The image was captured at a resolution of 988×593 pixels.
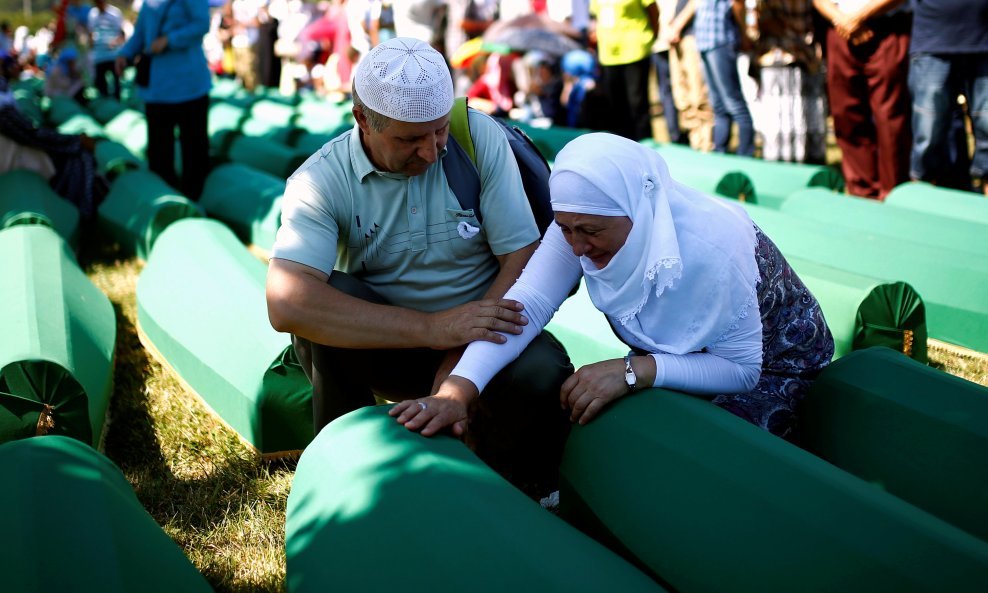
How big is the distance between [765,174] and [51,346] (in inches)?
165

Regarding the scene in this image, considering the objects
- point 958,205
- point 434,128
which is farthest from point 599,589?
point 958,205

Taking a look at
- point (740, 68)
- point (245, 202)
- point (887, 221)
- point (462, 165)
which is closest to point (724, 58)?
point (740, 68)

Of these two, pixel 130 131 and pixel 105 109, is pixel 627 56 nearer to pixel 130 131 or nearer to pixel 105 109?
pixel 130 131

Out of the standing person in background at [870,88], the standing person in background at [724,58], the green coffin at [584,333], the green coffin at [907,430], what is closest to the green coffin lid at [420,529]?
the green coffin at [907,430]

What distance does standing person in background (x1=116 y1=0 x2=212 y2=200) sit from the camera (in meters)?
6.37

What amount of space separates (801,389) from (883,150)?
3.73m

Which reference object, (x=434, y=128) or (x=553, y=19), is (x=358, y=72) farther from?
(x=553, y=19)

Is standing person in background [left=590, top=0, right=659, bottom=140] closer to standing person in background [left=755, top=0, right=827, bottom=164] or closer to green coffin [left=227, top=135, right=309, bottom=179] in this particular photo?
standing person in background [left=755, top=0, right=827, bottom=164]

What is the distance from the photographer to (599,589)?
172cm

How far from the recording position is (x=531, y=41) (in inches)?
375

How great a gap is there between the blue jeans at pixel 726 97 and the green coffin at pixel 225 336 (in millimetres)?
3778

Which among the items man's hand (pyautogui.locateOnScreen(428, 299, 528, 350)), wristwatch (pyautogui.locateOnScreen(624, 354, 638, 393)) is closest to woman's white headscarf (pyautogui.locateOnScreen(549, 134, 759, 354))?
wristwatch (pyautogui.locateOnScreen(624, 354, 638, 393))

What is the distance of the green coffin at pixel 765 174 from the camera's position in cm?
570

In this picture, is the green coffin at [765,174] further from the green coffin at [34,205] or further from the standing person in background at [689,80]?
the green coffin at [34,205]
